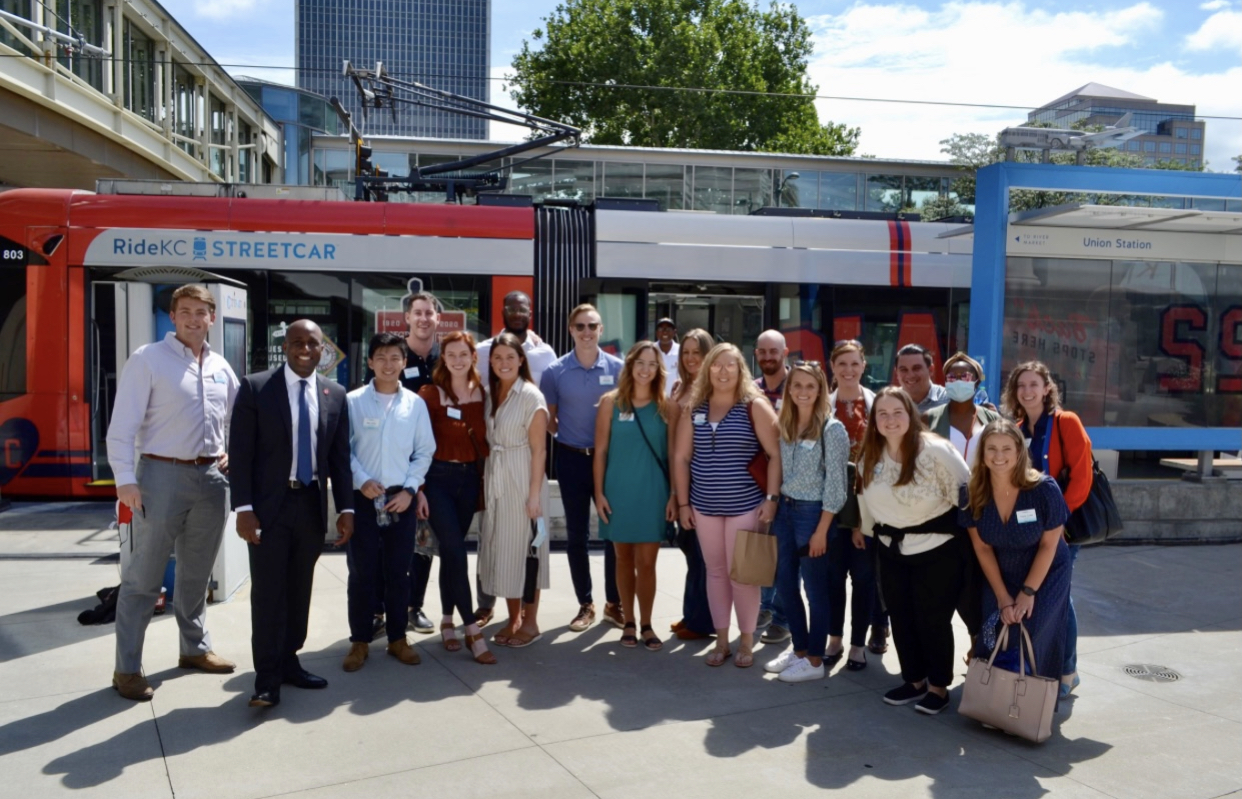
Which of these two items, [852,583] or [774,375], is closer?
[852,583]

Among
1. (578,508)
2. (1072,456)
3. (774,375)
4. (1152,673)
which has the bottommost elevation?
(1152,673)

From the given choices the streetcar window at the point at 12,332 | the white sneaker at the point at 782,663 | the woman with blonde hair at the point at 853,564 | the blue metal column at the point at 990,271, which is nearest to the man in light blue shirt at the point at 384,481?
the white sneaker at the point at 782,663

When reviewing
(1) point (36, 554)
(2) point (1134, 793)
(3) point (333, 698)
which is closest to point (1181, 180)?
(2) point (1134, 793)

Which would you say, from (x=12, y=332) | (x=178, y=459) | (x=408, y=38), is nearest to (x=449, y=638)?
(x=178, y=459)

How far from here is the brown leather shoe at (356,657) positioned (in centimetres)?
506

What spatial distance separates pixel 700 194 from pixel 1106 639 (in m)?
27.7

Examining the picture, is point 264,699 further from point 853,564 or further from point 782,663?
point 853,564

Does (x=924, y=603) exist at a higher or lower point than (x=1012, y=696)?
higher

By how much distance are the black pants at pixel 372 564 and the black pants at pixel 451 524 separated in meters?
0.19

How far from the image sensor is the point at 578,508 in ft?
19.6

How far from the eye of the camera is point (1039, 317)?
8969mm

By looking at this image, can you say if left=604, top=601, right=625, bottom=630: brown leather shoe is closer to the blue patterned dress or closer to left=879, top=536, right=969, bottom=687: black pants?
left=879, top=536, right=969, bottom=687: black pants

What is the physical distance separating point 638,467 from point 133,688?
8.82 ft

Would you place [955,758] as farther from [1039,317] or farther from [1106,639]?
[1039,317]
